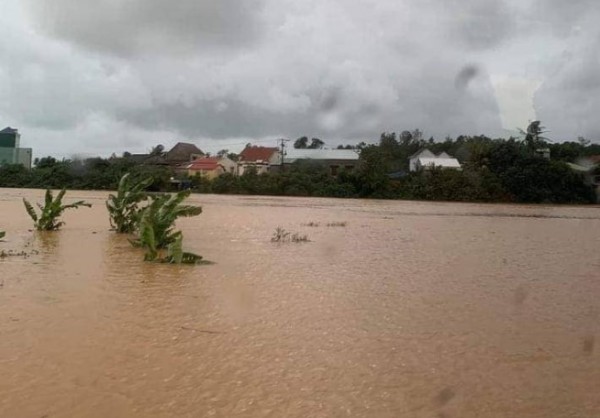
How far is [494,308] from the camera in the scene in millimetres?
6789

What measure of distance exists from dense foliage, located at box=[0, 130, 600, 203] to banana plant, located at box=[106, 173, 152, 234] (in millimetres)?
35467

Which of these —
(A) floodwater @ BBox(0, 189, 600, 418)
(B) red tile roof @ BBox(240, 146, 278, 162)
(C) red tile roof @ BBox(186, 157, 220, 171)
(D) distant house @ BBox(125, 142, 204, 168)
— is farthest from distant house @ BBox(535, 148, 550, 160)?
(A) floodwater @ BBox(0, 189, 600, 418)

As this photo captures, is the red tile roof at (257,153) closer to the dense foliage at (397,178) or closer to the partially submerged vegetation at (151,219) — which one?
the dense foliage at (397,178)

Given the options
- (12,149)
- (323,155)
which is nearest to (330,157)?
(323,155)

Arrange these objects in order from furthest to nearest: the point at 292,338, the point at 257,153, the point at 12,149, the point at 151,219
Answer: the point at 257,153 < the point at 12,149 < the point at 151,219 < the point at 292,338

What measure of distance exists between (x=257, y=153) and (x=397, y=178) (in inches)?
1215

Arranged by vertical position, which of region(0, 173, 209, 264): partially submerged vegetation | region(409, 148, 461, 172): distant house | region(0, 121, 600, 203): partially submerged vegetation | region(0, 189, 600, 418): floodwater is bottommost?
region(0, 189, 600, 418): floodwater

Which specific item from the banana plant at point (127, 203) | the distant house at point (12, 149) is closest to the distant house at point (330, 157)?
the distant house at point (12, 149)

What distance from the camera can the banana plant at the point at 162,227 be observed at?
9594 mm

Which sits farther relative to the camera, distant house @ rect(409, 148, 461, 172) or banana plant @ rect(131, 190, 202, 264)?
distant house @ rect(409, 148, 461, 172)

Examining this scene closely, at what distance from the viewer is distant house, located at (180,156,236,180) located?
67.3 m

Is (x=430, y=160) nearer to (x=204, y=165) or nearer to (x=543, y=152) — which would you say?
(x=543, y=152)

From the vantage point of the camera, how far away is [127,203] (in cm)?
1380

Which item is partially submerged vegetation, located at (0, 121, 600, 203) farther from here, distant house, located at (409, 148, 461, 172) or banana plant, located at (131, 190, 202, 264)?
banana plant, located at (131, 190, 202, 264)
